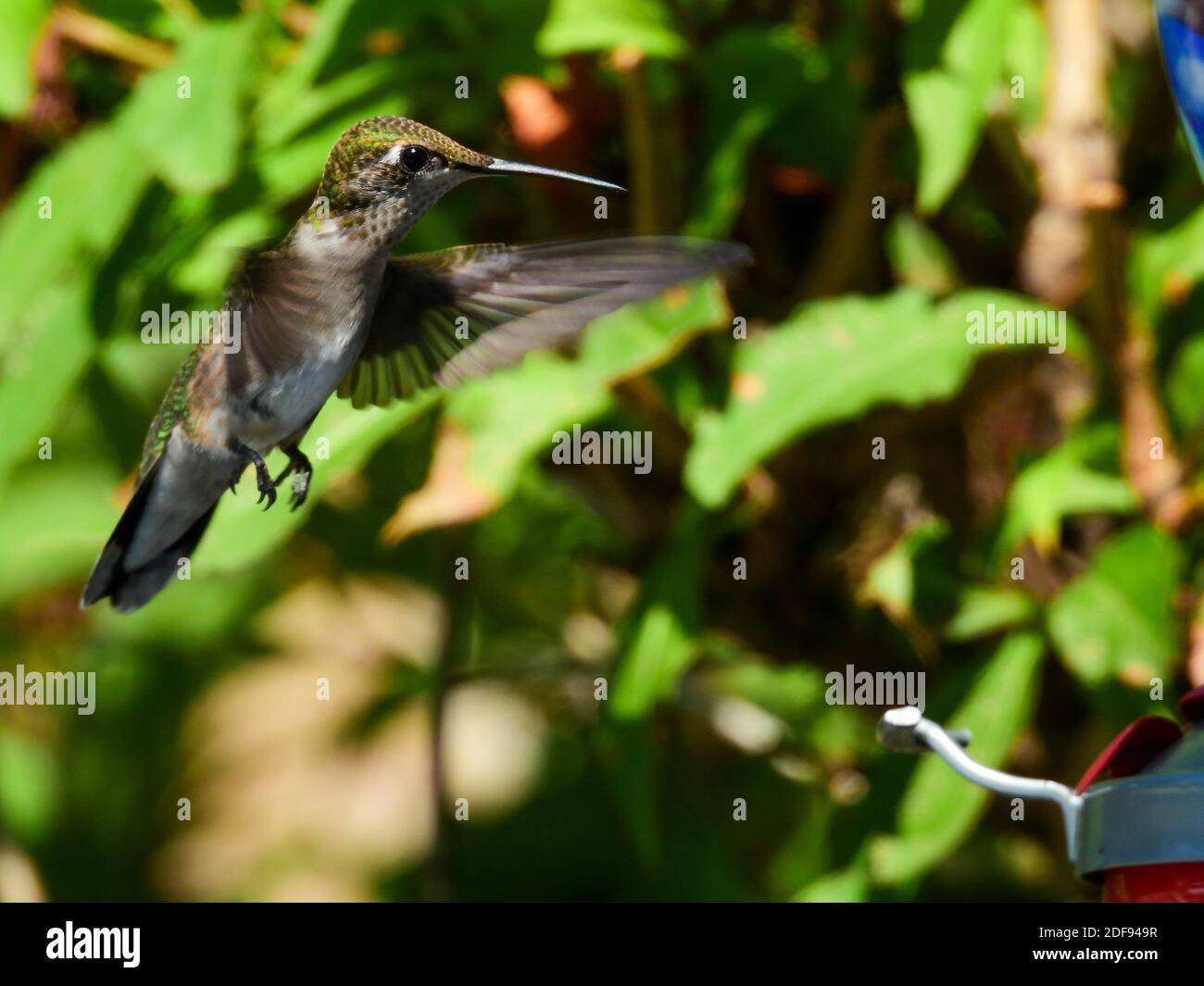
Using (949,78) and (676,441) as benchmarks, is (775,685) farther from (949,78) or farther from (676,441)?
(949,78)

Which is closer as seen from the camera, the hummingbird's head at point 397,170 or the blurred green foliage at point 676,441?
the hummingbird's head at point 397,170

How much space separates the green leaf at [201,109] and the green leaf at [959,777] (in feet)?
2.29

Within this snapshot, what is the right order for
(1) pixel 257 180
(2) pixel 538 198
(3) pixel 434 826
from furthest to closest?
1. (3) pixel 434 826
2. (2) pixel 538 198
3. (1) pixel 257 180

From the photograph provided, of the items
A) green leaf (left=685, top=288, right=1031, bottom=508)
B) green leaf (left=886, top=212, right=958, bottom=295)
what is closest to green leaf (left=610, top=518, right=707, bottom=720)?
green leaf (left=685, top=288, right=1031, bottom=508)

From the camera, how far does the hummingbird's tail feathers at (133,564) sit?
90 cm

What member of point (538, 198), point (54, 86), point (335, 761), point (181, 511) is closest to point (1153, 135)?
point (538, 198)

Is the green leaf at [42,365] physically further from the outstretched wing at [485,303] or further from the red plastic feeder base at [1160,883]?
the red plastic feeder base at [1160,883]

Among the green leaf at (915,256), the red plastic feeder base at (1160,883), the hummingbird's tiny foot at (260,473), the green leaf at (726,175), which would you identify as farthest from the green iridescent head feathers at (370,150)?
the green leaf at (915,256)

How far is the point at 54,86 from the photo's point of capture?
5.00 feet

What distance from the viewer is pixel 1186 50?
993mm

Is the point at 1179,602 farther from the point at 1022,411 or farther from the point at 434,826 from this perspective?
the point at 434,826

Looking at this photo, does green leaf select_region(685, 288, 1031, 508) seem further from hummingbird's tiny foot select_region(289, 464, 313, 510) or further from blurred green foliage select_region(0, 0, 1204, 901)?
hummingbird's tiny foot select_region(289, 464, 313, 510)

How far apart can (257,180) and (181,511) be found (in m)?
0.43

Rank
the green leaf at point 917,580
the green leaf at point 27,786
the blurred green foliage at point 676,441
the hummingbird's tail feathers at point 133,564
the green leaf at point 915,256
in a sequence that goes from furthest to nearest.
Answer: the green leaf at point 27,786
the green leaf at point 915,256
the green leaf at point 917,580
the blurred green foliage at point 676,441
the hummingbird's tail feathers at point 133,564
